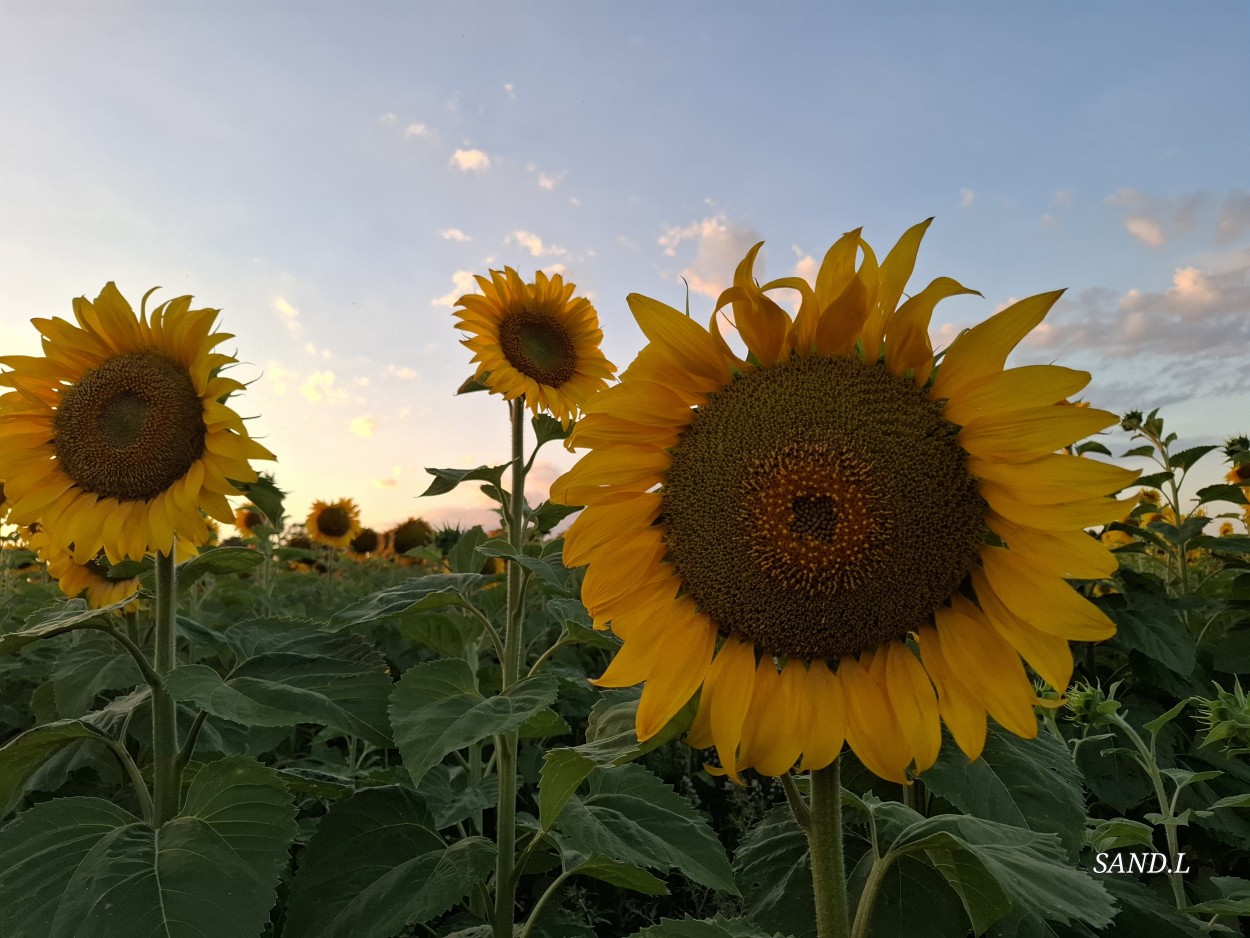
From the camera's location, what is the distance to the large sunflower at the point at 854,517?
1262 mm

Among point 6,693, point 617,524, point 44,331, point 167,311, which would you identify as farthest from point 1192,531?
point 6,693

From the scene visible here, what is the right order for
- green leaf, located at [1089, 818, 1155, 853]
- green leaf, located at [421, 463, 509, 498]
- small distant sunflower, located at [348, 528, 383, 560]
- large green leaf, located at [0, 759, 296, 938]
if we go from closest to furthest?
1. large green leaf, located at [0, 759, 296, 938]
2. green leaf, located at [1089, 818, 1155, 853]
3. green leaf, located at [421, 463, 509, 498]
4. small distant sunflower, located at [348, 528, 383, 560]

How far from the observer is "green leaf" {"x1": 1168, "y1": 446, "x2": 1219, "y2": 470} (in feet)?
15.5

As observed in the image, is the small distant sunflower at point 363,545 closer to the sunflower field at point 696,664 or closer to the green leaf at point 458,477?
the sunflower field at point 696,664

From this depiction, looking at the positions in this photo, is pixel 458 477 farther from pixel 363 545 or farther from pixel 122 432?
pixel 363 545

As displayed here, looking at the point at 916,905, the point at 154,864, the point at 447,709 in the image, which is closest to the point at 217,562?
the point at 154,864

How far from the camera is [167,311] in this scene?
2.57 metres

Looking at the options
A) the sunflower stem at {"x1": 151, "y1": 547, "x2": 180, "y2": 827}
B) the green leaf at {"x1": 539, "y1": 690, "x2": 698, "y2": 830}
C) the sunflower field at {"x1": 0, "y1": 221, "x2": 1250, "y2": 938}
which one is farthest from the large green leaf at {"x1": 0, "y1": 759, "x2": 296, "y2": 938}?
the green leaf at {"x1": 539, "y1": 690, "x2": 698, "y2": 830}

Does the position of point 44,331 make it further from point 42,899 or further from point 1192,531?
point 1192,531

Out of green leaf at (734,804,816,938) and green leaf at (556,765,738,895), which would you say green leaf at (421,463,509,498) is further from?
green leaf at (734,804,816,938)

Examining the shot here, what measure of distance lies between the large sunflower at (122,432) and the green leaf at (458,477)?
559mm

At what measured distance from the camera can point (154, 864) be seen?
188cm

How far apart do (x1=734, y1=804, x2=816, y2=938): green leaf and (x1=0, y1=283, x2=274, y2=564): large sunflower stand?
5.36ft

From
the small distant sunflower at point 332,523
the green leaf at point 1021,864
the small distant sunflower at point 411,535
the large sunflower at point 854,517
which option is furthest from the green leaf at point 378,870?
the small distant sunflower at point 332,523
